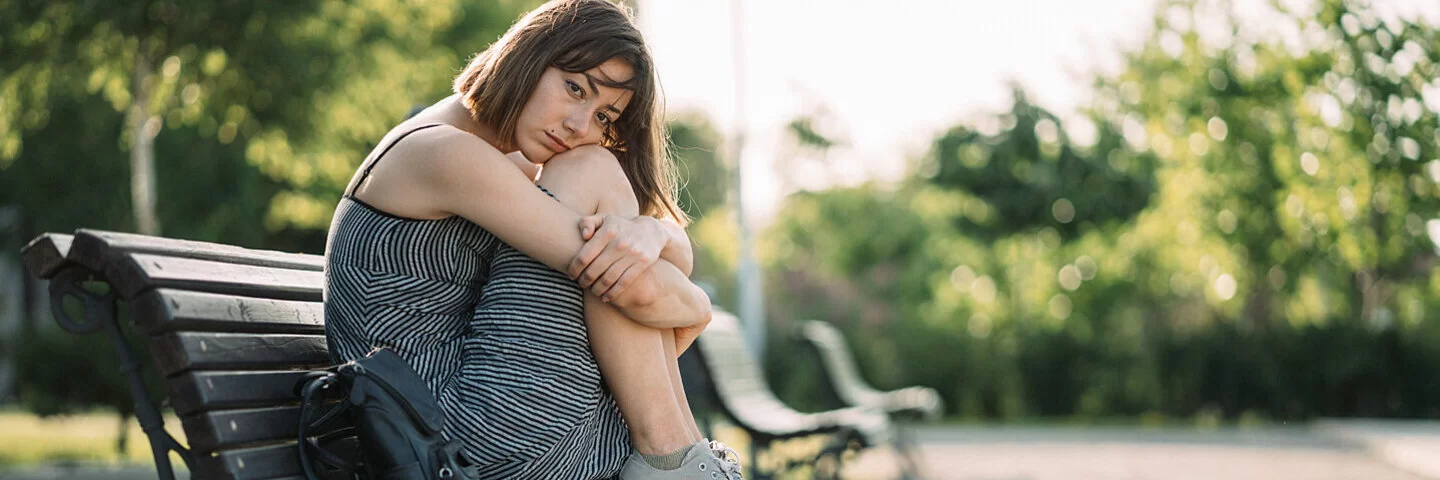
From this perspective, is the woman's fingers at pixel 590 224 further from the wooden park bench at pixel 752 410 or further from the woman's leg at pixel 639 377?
the wooden park bench at pixel 752 410

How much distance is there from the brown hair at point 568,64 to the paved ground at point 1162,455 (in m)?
7.05

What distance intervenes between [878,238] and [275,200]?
22.3 metres

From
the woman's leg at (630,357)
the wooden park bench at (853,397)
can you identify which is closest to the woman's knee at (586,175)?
the woman's leg at (630,357)

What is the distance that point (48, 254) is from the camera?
252cm

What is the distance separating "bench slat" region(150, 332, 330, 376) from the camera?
7.90ft

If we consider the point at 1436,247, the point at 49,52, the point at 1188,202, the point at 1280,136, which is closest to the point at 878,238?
the point at 1188,202

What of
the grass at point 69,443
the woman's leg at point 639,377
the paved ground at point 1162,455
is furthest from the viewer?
the grass at point 69,443

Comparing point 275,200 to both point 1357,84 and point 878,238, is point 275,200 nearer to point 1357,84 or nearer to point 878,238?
point 1357,84

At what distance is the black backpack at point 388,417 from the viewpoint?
2400mm

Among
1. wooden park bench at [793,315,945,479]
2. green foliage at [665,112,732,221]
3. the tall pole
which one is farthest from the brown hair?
green foliage at [665,112,732,221]

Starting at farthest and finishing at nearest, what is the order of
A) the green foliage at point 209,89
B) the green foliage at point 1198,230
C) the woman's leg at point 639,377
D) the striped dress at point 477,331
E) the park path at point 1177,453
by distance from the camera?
the green foliage at point 1198,230, the park path at point 1177,453, the green foliage at point 209,89, the woman's leg at point 639,377, the striped dress at point 477,331

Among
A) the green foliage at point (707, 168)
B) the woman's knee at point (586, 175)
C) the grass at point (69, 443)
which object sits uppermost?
the woman's knee at point (586, 175)

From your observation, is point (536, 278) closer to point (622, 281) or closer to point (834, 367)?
point (622, 281)

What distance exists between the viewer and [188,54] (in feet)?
35.0
